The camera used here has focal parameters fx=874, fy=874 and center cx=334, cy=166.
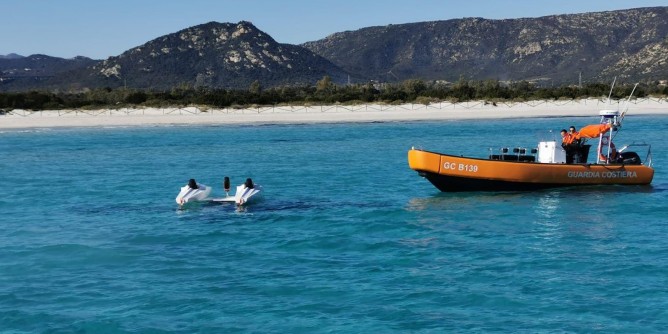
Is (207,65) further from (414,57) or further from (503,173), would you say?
(503,173)

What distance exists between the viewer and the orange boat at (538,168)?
2336cm

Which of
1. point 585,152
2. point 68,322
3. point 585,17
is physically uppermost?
point 585,17

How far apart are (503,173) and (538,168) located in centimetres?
99

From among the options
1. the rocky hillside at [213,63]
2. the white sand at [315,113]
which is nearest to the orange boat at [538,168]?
the white sand at [315,113]

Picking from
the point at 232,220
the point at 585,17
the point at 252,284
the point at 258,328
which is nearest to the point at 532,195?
the point at 232,220

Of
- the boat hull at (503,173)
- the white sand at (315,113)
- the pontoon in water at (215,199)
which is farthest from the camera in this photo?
the white sand at (315,113)

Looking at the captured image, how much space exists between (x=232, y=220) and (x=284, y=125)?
4145cm

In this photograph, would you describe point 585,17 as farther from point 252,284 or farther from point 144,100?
point 252,284

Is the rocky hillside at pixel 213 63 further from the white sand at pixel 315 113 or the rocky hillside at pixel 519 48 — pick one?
the white sand at pixel 315 113

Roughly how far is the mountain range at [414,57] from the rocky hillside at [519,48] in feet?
0.67

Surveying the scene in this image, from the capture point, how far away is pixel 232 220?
20500 mm

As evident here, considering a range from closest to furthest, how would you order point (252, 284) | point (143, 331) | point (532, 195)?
1. point (143, 331)
2. point (252, 284)
3. point (532, 195)

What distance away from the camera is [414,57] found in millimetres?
179375

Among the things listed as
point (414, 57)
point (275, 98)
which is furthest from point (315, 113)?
point (414, 57)
